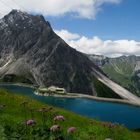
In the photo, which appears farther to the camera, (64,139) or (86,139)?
(86,139)

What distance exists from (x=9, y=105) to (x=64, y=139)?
2004cm

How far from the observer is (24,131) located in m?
14.0

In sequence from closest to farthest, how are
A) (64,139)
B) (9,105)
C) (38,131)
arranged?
1. (64,139)
2. (38,131)
3. (9,105)

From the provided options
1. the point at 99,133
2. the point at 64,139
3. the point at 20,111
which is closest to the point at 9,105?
the point at 20,111

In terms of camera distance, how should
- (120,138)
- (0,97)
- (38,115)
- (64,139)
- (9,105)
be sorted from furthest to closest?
(0,97)
(9,105)
(38,115)
(120,138)
(64,139)

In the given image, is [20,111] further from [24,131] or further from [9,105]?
[24,131]

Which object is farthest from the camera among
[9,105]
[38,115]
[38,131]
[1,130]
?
[9,105]

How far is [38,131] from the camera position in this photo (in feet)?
44.2

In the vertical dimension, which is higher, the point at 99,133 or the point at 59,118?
the point at 59,118

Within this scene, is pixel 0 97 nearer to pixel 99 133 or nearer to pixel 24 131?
pixel 99 133

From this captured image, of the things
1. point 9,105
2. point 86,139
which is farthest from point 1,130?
point 9,105

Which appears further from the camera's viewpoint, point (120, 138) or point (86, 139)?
point (120, 138)

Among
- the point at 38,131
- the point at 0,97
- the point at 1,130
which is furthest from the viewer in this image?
the point at 0,97

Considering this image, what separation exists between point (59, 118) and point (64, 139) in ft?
3.08
